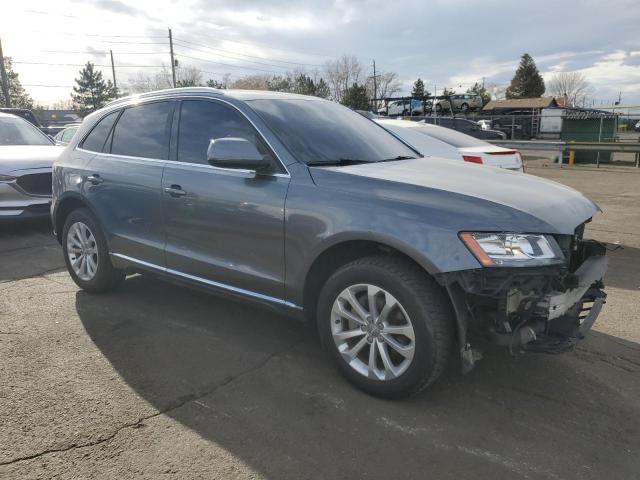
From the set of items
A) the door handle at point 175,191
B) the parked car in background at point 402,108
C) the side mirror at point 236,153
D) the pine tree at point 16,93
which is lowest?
the door handle at point 175,191

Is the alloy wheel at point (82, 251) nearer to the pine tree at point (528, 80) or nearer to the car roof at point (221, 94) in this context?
the car roof at point (221, 94)

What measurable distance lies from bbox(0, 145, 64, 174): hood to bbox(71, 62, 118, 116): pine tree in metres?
76.1

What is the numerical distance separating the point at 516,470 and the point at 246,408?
144cm

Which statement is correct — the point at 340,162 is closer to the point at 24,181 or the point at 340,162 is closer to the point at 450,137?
the point at 450,137

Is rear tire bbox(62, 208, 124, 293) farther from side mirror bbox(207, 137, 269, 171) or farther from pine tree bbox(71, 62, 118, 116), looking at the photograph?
pine tree bbox(71, 62, 118, 116)

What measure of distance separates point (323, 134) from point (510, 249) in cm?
162

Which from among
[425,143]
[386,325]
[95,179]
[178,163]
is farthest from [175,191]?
[425,143]

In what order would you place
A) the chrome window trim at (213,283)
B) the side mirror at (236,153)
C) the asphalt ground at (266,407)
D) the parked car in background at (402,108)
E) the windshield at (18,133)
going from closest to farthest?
the asphalt ground at (266,407) → the side mirror at (236,153) → the chrome window trim at (213,283) → the windshield at (18,133) → the parked car in background at (402,108)

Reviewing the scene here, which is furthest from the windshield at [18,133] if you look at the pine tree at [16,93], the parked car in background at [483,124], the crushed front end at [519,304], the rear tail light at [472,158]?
the pine tree at [16,93]

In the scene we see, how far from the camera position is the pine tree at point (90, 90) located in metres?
77.4

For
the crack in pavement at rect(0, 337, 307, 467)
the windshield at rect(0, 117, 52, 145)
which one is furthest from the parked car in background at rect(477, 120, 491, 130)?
the crack in pavement at rect(0, 337, 307, 467)

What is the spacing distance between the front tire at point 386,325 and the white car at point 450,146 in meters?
3.90

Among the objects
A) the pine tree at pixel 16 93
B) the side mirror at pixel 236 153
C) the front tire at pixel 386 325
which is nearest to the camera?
the front tire at pixel 386 325

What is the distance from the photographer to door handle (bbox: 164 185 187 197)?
12.5 ft
